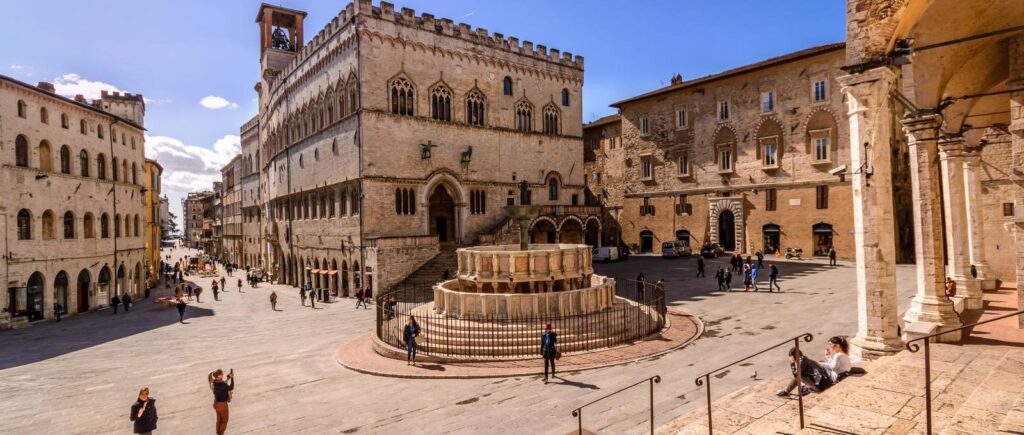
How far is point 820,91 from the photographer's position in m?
34.6

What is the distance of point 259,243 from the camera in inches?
2186

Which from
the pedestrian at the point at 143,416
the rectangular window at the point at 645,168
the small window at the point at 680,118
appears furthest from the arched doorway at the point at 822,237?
the pedestrian at the point at 143,416

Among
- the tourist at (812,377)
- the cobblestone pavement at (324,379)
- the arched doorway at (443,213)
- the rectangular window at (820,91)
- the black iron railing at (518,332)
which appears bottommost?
the cobblestone pavement at (324,379)

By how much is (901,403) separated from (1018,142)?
7.38 metres

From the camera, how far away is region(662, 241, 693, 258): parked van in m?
40.4

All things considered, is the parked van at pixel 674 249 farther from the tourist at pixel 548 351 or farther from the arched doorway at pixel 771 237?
the tourist at pixel 548 351

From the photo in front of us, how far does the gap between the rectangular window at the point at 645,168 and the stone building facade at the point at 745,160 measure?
0.09m

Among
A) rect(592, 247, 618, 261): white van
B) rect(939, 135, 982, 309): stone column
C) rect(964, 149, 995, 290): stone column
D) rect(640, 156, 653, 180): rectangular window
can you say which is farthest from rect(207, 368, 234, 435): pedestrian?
rect(640, 156, 653, 180): rectangular window

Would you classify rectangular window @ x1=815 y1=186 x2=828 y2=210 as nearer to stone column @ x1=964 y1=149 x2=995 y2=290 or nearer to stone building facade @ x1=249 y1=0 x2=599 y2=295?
stone building facade @ x1=249 y1=0 x2=599 y2=295

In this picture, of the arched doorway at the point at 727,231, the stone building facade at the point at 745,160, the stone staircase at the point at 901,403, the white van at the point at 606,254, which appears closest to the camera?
the stone staircase at the point at 901,403

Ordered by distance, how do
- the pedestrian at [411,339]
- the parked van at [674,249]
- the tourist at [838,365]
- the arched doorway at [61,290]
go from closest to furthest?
the tourist at [838,365] → the pedestrian at [411,339] → the arched doorway at [61,290] → the parked van at [674,249]

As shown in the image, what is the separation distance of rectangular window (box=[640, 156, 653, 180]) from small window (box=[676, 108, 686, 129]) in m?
4.01

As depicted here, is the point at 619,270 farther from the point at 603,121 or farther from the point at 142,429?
the point at 142,429

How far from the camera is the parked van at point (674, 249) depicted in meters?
40.4
